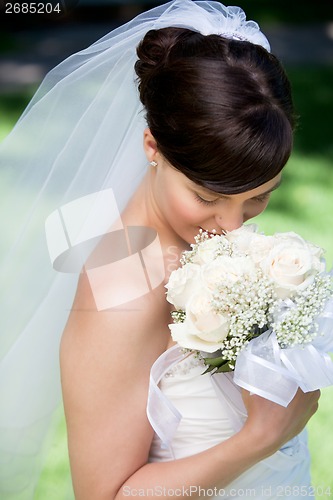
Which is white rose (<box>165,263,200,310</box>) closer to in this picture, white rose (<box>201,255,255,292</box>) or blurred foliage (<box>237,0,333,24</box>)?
white rose (<box>201,255,255,292</box>)

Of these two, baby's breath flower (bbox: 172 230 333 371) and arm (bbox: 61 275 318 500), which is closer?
baby's breath flower (bbox: 172 230 333 371)

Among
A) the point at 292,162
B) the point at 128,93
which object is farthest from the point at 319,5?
the point at 128,93

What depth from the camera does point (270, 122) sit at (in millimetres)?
2379

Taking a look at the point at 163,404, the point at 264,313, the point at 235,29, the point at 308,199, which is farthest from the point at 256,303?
the point at 308,199

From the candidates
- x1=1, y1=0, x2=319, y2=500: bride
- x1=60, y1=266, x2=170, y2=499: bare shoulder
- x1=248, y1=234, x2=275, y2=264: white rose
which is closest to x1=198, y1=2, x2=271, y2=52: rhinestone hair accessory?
x1=1, y1=0, x2=319, y2=500: bride

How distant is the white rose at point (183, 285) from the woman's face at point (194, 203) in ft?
0.75

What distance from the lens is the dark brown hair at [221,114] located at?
2.34m

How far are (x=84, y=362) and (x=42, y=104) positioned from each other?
36.7 inches

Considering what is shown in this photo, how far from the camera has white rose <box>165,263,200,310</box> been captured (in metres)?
2.24

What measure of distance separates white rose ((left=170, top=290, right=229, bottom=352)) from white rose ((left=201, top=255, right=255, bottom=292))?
37mm

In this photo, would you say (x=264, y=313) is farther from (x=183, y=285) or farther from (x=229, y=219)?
(x=229, y=219)

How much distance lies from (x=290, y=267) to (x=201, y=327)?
0.89 feet

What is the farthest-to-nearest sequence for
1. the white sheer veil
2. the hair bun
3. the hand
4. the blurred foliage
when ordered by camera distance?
the blurred foliage → the white sheer veil → the hair bun → the hand

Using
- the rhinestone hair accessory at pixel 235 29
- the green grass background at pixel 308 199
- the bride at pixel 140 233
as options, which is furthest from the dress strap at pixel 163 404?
the rhinestone hair accessory at pixel 235 29
